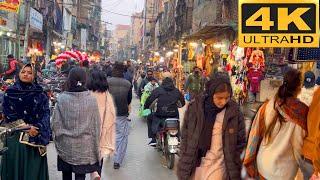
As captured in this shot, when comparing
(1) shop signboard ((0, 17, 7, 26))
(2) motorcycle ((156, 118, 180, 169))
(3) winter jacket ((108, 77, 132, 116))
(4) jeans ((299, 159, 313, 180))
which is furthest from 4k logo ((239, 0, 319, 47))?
(1) shop signboard ((0, 17, 7, 26))

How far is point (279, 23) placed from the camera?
5680 mm

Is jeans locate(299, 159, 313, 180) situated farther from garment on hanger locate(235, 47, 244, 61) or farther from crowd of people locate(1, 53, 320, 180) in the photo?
garment on hanger locate(235, 47, 244, 61)

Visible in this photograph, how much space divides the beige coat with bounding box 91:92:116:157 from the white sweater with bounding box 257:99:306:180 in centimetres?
264

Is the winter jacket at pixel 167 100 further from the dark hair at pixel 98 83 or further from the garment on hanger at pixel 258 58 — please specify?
the garment on hanger at pixel 258 58

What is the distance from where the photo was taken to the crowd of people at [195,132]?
472cm

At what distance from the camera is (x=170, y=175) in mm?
9586

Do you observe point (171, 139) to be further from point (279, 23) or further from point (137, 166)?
point (279, 23)

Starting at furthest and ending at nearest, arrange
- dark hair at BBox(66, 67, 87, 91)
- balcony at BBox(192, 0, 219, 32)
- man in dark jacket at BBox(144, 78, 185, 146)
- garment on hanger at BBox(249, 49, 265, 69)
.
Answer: balcony at BBox(192, 0, 219, 32) → garment on hanger at BBox(249, 49, 265, 69) → man in dark jacket at BBox(144, 78, 185, 146) → dark hair at BBox(66, 67, 87, 91)

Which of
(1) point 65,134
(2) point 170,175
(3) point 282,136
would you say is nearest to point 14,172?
(1) point 65,134

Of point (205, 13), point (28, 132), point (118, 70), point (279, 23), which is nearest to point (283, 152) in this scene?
point (279, 23)

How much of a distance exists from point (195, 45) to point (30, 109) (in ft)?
68.6

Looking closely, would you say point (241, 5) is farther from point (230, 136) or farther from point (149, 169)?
point (149, 169)

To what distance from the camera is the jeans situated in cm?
454

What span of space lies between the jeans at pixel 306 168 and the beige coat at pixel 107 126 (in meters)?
2.88
